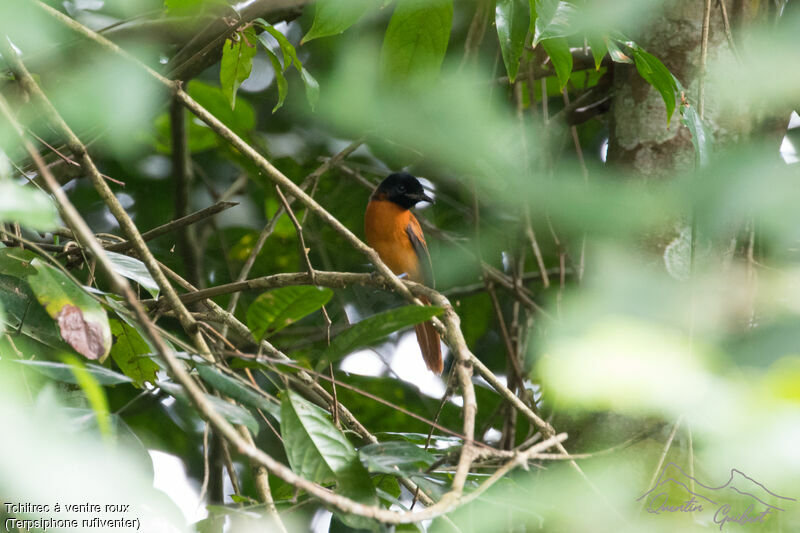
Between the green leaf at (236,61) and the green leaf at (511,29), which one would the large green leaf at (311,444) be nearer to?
the green leaf at (511,29)

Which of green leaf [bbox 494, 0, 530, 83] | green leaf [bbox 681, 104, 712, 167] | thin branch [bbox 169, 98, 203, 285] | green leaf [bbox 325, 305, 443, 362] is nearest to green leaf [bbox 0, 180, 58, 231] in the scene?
green leaf [bbox 325, 305, 443, 362]

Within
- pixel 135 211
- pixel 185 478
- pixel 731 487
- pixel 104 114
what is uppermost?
pixel 104 114

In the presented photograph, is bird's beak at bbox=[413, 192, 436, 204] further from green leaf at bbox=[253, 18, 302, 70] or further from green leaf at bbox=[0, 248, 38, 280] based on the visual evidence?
green leaf at bbox=[0, 248, 38, 280]

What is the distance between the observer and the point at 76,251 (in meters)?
2.19

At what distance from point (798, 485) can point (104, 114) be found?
152cm

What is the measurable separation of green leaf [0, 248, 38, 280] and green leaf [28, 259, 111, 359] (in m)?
0.19

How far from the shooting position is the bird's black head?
436 cm

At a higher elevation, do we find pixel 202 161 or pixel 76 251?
pixel 76 251

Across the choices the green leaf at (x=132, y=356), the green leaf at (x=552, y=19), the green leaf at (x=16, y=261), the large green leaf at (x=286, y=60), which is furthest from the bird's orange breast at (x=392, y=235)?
the green leaf at (x=16, y=261)

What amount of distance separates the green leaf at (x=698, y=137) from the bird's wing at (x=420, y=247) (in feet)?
8.79

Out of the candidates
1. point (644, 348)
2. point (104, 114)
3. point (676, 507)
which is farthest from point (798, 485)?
point (104, 114)

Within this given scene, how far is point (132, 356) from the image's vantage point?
208cm

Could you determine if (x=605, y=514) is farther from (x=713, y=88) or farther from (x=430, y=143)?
(x=713, y=88)

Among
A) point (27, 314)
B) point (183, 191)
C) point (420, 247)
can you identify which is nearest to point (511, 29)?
point (27, 314)
